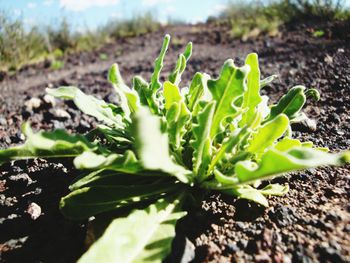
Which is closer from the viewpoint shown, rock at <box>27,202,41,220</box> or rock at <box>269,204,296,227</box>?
rock at <box>269,204,296,227</box>

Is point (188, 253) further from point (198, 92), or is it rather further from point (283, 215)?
point (198, 92)

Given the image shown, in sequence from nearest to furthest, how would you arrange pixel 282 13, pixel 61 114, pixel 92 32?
Answer: pixel 61 114, pixel 282 13, pixel 92 32

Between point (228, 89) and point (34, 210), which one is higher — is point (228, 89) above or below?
above

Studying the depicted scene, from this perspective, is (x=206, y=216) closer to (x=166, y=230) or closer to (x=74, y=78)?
(x=166, y=230)

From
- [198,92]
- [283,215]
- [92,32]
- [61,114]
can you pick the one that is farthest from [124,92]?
[92,32]

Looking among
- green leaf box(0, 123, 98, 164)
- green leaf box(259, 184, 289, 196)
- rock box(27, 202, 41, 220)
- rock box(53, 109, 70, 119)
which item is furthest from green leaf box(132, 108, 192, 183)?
rock box(53, 109, 70, 119)

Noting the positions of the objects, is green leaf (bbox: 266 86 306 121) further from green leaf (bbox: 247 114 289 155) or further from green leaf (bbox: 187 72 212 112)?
green leaf (bbox: 187 72 212 112)

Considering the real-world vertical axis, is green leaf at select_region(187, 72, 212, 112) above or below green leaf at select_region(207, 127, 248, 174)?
above
